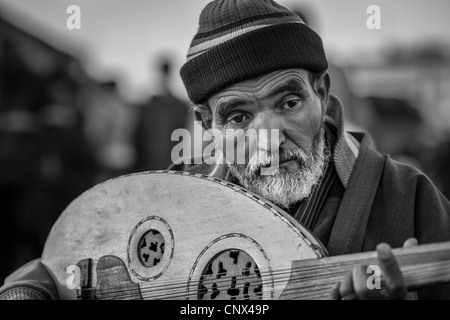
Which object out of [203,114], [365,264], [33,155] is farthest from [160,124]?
[365,264]

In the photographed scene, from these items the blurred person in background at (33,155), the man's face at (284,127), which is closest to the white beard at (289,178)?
the man's face at (284,127)

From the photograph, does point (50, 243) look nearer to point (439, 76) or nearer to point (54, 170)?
point (54, 170)

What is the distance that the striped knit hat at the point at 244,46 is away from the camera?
6.74 feet

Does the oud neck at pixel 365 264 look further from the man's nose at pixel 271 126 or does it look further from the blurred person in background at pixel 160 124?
the blurred person in background at pixel 160 124

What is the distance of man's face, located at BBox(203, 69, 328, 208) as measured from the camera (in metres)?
2.04

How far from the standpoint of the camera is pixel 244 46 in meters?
2.07

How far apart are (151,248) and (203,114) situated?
2.00 feet

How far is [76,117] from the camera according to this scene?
6.55 m

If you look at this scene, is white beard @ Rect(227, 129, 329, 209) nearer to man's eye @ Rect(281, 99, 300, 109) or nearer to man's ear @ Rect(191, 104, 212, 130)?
man's eye @ Rect(281, 99, 300, 109)

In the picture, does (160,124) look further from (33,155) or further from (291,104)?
(291,104)

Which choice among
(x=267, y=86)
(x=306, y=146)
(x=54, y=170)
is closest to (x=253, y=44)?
(x=267, y=86)

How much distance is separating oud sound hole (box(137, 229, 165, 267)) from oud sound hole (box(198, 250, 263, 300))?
0.73 feet

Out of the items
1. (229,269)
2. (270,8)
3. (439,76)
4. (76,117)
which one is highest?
(439,76)

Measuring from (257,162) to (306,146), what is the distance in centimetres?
19
